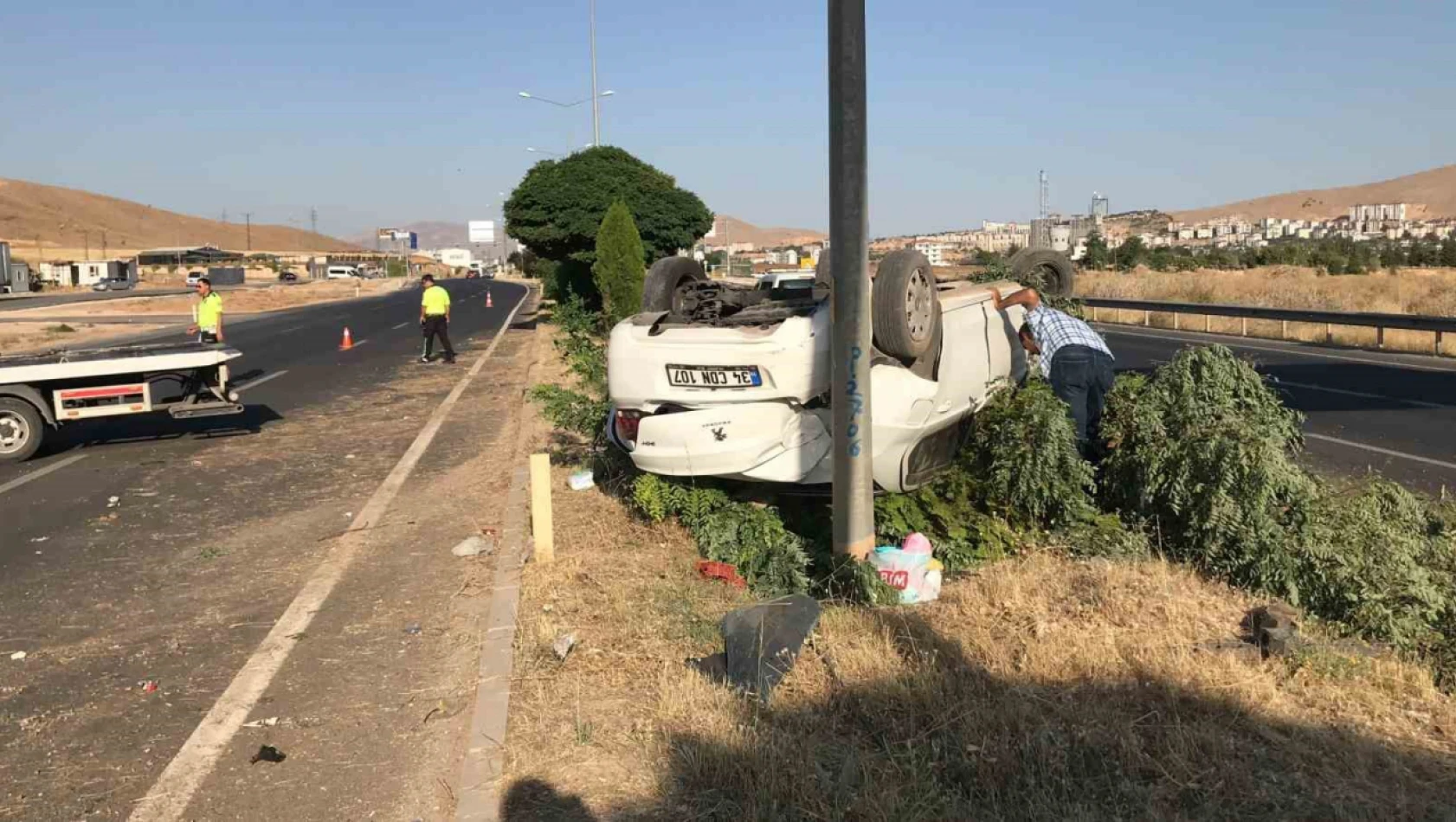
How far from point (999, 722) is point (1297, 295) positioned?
1412 inches

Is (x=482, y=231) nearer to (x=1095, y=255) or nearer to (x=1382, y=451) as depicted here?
(x=1095, y=255)

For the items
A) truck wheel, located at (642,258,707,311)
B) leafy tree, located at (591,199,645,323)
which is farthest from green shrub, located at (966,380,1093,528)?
leafy tree, located at (591,199,645,323)

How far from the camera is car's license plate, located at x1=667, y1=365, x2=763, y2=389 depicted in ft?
20.2

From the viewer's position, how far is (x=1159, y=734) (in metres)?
3.99

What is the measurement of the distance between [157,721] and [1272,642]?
472cm

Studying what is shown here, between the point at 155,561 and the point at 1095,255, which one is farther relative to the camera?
the point at 1095,255

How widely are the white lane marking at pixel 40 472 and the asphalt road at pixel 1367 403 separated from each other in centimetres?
1018

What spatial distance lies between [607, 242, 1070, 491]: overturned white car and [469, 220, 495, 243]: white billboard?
467ft

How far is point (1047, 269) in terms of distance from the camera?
8.79 metres

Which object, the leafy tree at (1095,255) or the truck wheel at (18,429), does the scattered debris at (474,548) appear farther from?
the leafy tree at (1095,255)

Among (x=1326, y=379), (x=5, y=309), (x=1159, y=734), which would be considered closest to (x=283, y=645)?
(x=1159, y=734)

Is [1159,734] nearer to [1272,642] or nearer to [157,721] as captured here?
[1272,642]

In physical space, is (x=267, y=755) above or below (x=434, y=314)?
below

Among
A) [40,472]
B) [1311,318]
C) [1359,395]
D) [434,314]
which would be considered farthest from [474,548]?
[1311,318]
